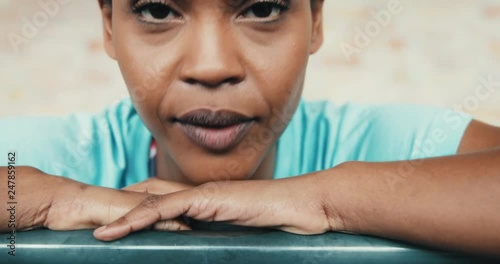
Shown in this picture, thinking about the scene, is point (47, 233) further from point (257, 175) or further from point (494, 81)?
point (494, 81)

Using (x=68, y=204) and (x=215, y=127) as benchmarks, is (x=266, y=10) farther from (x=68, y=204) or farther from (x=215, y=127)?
(x=68, y=204)

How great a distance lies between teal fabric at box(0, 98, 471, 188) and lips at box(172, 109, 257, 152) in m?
0.31

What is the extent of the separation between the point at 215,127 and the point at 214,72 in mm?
89

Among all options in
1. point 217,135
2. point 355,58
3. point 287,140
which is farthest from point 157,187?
point 355,58

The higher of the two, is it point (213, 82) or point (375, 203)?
point (213, 82)

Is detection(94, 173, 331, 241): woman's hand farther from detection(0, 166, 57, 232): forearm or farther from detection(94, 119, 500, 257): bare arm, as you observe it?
detection(0, 166, 57, 232): forearm

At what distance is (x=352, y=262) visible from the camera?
51 cm

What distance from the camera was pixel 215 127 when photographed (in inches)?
28.9

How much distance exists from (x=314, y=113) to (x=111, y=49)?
40cm

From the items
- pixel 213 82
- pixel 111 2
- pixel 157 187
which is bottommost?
pixel 157 187

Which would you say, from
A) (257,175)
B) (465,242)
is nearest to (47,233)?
(465,242)

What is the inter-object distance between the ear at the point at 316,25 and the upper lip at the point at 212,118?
0.24 m

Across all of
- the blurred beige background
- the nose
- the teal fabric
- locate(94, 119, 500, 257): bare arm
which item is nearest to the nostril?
the nose

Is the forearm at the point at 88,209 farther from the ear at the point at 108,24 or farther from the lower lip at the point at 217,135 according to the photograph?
the ear at the point at 108,24
